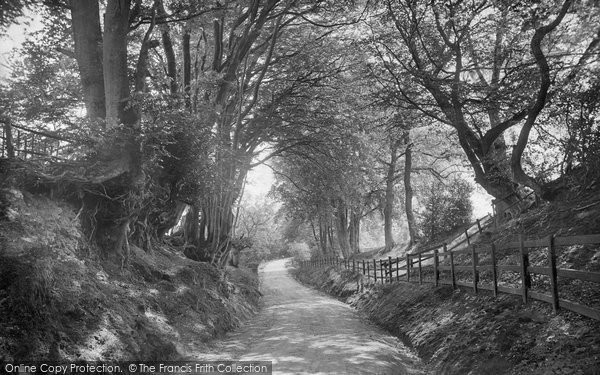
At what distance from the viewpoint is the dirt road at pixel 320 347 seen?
24.5 feet

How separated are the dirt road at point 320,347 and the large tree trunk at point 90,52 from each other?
649 centimetres

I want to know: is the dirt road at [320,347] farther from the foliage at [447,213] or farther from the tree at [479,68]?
the foliage at [447,213]

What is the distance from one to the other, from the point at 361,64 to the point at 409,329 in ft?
31.2

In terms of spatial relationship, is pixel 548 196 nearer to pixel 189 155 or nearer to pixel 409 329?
pixel 409 329

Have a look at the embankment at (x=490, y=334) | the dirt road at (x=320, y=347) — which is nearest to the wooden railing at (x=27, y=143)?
the dirt road at (x=320, y=347)

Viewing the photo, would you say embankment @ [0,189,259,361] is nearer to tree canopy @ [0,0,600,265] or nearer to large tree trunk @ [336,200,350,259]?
tree canopy @ [0,0,600,265]

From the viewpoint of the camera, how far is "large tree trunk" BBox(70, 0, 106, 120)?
10188 mm

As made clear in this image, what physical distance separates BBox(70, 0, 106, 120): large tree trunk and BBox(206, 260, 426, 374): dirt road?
649cm

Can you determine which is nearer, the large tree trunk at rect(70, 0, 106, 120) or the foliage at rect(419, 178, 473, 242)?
the large tree trunk at rect(70, 0, 106, 120)

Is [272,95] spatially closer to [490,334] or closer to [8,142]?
[8,142]

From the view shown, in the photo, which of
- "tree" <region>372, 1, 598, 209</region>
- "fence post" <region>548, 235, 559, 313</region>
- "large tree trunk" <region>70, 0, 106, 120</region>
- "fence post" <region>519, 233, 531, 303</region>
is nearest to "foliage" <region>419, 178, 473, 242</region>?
"tree" <region>372, 1, 598, 209</region>

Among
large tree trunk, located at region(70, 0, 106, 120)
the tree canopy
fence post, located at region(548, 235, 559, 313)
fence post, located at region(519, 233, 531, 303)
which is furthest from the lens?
large tree trunk, located at region(70, 0, 106, 120)

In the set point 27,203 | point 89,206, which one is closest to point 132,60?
point 89,206

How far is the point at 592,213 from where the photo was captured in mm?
9164
